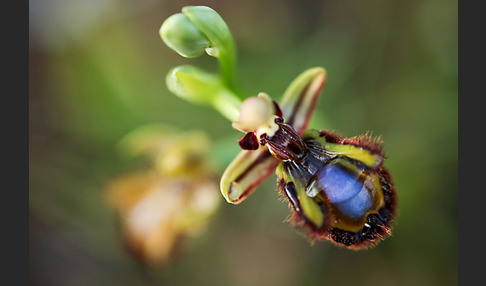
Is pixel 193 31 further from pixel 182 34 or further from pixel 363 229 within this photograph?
pixel 363 229

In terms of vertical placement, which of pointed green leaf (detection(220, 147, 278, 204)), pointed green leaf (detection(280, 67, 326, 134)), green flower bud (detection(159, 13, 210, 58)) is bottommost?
pointed green leaf (detection(220, 147, 278, 204))

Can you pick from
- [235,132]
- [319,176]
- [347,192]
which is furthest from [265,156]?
[235,132]

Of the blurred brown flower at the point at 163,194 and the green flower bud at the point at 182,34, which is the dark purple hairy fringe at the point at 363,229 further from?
the blurred brown flower at the point at 163,194

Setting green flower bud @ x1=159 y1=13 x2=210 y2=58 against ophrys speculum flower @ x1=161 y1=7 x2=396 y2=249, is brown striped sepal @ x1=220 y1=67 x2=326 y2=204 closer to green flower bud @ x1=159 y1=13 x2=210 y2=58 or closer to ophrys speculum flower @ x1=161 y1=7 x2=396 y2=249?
ophrys speculum flower @ x1=161 y1=7 x2=396 y2=249

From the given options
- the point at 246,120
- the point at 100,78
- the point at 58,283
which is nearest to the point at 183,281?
the point at 58,283

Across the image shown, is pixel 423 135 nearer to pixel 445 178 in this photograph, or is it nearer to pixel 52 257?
pixel 445 178

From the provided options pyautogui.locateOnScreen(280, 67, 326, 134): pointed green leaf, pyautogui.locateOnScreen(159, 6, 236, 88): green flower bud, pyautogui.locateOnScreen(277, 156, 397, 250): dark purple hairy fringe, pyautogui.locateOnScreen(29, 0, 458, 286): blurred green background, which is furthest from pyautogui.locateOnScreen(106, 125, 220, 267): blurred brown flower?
pyautogui.locateOnScreen(277, 156, 397, 250): dark purple hairy fringe

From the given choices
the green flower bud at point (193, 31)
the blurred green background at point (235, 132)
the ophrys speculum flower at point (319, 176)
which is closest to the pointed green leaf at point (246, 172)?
the ophrys speculum flower at point (319, 176)
